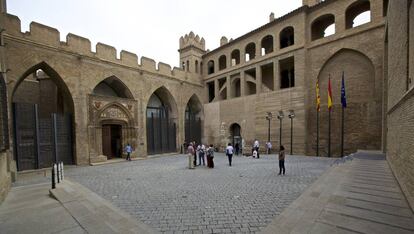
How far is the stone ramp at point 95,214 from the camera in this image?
150 inches

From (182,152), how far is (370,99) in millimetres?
16231

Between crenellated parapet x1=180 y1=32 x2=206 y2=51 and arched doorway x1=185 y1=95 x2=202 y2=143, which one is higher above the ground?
crenellated parapet x1=180 y1=32 x2=206 y2=51

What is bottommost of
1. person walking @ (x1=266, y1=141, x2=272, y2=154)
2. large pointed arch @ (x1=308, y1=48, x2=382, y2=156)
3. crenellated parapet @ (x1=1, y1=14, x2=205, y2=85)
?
person walking @ (x1=266, y1=141, x2=272, y2=154)

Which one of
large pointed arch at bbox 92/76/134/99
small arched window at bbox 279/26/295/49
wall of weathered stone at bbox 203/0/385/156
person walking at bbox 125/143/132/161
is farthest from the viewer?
small arched window at bbox 279/26/295/49

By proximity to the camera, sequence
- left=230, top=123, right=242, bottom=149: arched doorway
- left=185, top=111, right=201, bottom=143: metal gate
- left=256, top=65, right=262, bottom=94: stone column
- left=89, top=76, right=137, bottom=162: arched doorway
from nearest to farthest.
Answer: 1. left=89, top=76, right=137, bottom=162: arched doorway
2. left=256, top=65, right=262, bottom=94: stone column
3. left=230, top=123, right=242, bottom=149: arched doorway
4. left=185, top=111, right=201, bottom=143: metal gate

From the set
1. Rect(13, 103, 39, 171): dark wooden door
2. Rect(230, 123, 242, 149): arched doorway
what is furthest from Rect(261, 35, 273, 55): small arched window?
Rect(13, 103, 39, 171): dark wooden door

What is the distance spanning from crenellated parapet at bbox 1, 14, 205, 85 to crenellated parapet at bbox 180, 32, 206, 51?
17.8 ft

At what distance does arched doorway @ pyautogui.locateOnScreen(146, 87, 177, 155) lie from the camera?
60.3 feet

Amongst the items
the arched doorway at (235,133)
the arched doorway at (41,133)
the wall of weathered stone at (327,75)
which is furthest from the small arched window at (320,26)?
the arched doorway at (41,133)

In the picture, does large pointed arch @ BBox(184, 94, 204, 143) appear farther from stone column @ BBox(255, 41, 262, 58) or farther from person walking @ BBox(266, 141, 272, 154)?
person walking @ BBox(266, 141, 272, 154)

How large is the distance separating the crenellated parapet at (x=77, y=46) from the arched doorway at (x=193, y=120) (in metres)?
4.33

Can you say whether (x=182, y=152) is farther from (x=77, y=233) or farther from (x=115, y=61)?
(x=77, y=233)

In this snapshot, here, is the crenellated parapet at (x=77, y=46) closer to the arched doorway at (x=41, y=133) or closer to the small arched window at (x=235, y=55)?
the arched doorway at (x=41, y=133)

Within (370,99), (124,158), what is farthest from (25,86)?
(370,99)
